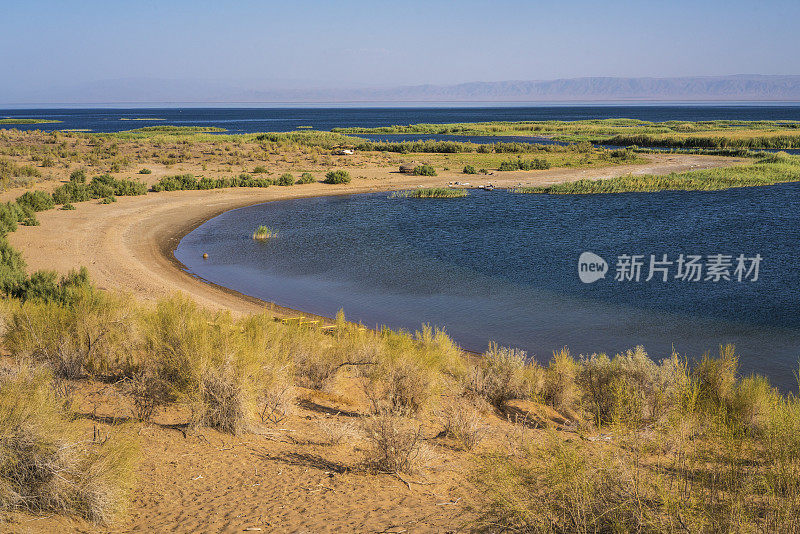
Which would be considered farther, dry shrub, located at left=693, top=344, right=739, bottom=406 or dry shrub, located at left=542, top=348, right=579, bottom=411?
dry shrub, located at left=542, top=348, right=579, bottom=411

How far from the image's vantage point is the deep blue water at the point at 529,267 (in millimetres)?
14164

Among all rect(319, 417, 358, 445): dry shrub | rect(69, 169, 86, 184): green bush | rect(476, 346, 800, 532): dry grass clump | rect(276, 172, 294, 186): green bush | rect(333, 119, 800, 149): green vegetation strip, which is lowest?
rect(319, 417, 358, 445): dry shrub

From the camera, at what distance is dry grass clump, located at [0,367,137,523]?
5.03 metres

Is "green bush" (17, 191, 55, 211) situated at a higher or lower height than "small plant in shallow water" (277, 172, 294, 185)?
lower

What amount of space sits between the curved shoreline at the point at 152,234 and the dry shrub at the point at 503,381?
704cm

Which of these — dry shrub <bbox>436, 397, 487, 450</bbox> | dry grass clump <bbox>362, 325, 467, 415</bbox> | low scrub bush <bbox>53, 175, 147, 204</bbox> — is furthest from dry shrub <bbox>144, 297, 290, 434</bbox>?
low scrub bush <bbox>53, 175, 147, 204</bbox>

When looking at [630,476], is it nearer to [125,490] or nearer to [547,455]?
[547,455]

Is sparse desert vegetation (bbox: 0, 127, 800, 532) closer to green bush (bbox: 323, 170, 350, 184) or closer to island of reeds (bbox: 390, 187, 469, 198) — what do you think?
island of reeds (bbox: 390, 187, 469, 198)

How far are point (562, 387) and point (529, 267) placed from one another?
11.8m

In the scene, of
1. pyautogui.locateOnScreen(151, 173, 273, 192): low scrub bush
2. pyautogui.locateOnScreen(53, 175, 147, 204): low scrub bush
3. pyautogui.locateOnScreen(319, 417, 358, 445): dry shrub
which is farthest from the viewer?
pyautogui.locateOnScreen(151, 173, 273, 192): low scrub bush

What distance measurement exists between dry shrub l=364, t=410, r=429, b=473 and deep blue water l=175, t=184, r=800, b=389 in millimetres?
6995

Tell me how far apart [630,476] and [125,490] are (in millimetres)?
4418

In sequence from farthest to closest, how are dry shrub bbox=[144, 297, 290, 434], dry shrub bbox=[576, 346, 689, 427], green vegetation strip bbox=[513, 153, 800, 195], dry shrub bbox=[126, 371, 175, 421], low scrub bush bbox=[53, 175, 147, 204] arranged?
1. green vegetation strip bbox=[513, 153, 800, 195]
2. low scrub bush bbox=[53, 175, 147, 204]
3. dry shrub bbox=[576, 346, 689, 427]
4. dry shrub bbox=[126, 371, 175, 421]
5. dry shrub bbox=[144, 297, 290, 434]

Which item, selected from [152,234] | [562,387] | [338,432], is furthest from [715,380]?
[152,234]
